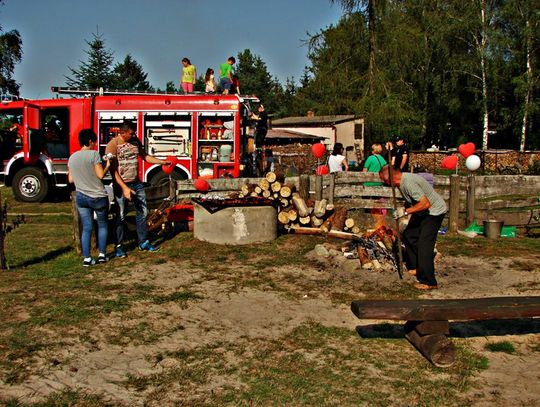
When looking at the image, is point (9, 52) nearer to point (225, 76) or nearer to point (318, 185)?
point (225, 76)

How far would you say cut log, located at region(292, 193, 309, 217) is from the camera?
1035 centimetres

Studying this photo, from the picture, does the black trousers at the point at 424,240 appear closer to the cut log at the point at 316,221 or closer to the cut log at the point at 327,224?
the cut log at the point at 327,224

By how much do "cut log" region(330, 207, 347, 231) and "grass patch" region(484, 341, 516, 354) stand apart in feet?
16.6

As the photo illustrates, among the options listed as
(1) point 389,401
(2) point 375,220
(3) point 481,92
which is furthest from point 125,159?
(3) point 481,92

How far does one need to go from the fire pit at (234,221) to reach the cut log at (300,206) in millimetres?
847

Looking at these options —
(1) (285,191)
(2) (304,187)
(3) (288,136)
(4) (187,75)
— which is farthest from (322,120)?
(1) (285,191)

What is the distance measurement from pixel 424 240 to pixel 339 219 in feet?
11.3

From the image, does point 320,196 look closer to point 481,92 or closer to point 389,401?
point 389,401

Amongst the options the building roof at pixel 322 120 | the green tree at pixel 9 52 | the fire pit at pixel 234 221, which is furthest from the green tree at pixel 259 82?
the fire pit at pixel 234 221

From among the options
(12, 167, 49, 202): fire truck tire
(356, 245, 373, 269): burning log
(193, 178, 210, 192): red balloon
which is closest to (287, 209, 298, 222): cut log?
(193, 178, 210, 192): red balloon

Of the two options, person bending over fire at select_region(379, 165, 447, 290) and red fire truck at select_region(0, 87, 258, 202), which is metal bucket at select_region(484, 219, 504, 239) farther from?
red fire truck at select_region(0, 87, 258, 202)

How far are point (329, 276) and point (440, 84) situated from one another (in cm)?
3913

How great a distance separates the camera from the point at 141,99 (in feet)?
A: 49.6

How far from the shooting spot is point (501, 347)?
5152mm
